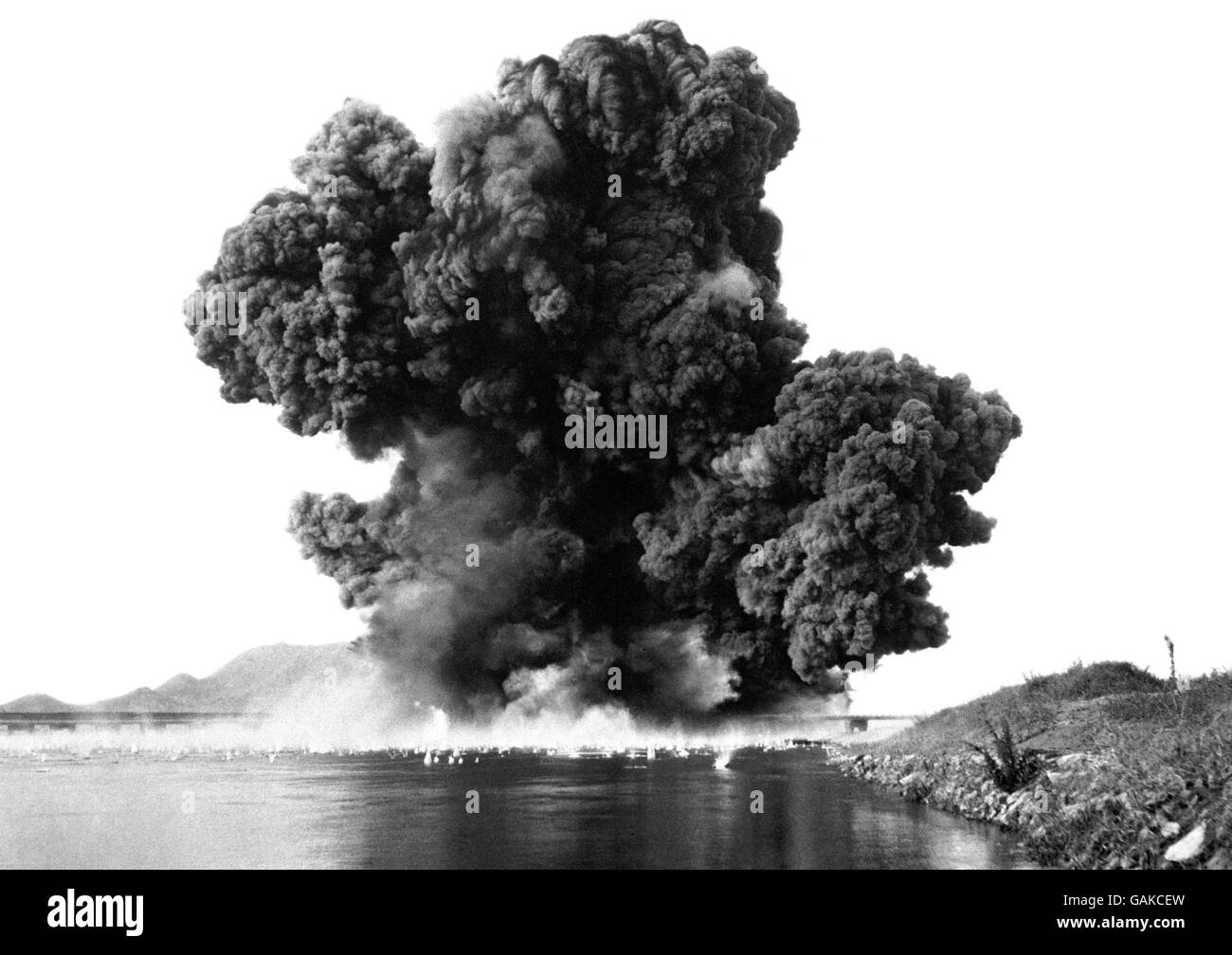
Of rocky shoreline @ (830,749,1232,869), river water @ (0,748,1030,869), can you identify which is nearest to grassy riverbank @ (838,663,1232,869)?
rocky shoreline @ (830,749,1232,869)

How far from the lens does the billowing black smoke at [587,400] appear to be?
70375mm

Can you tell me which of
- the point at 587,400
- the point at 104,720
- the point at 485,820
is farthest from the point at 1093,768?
the point at 104,720

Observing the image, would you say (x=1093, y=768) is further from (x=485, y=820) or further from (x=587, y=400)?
(x=587, y=400)

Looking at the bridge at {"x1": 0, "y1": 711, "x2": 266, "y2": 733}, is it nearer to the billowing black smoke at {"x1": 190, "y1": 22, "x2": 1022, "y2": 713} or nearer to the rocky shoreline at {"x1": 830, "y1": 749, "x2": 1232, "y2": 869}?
the billowing black smoke at {"x1": 190, "y1": 22, "x2": 1022, "y2": 713}

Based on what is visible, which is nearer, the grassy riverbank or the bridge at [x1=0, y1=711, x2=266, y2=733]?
the grassy riverbank

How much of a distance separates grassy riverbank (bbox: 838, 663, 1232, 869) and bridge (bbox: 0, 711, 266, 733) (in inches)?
2660

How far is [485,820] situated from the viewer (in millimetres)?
39500

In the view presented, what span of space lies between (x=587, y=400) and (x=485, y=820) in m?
36.3

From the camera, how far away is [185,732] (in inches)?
4122

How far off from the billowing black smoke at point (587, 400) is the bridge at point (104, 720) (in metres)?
35.2

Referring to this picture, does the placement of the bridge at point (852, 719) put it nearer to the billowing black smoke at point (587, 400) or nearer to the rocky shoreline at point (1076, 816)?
the billowing black smoke at point (587, 400)

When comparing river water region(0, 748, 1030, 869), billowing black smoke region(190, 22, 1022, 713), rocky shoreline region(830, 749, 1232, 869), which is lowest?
river water region(0, 748, 1030, 869)

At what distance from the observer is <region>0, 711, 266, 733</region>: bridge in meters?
111

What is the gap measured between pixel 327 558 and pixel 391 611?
4.81 m
